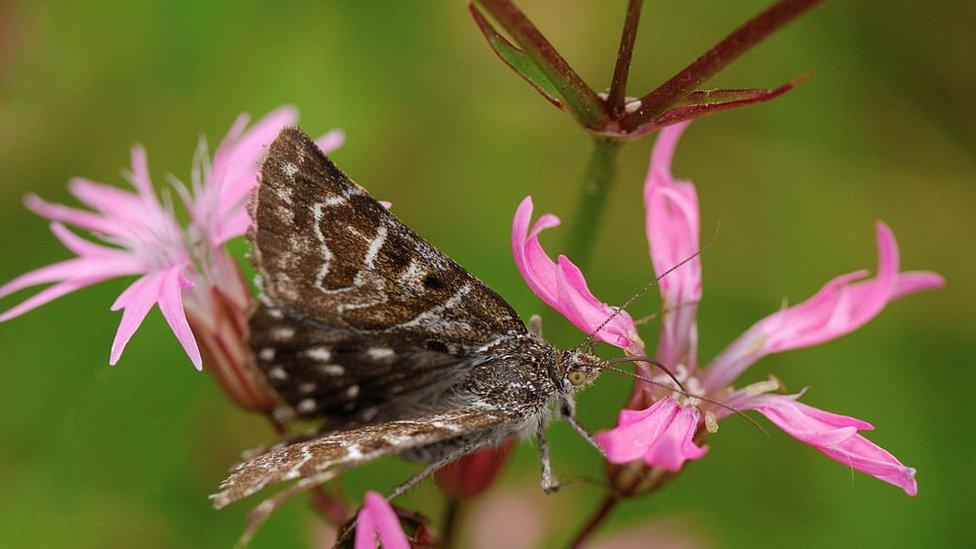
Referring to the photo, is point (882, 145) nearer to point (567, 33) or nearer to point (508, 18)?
point (567, 33)

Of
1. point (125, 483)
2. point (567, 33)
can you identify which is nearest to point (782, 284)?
point (567, 33)

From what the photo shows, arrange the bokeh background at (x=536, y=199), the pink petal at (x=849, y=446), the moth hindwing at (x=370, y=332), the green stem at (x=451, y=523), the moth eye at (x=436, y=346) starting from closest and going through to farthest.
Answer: the pink petal at (x=849, y=446) < the moth hindwing at (x=370, y=332) < the moth eye at (x=436, y=346) < the green stem at (x=451, y=523) < the bokeh background at (x=536, y=199)

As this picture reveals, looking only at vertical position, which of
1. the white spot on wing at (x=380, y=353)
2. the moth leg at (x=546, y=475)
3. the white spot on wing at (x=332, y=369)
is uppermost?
the white spot on wing at (x=332, y=369)

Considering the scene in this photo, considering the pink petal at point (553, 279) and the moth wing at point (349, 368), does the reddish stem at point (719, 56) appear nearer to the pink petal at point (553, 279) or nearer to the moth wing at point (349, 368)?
the pink petal at point (553, 279)

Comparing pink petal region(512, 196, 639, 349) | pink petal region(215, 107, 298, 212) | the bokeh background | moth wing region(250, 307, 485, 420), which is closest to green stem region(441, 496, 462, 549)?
moth wing region(250, 307, 485, 420)

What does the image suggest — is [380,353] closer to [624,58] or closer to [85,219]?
[624,58]

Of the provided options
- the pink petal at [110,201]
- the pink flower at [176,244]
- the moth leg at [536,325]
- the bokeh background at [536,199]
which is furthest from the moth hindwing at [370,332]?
the bokeh background at [536,199]

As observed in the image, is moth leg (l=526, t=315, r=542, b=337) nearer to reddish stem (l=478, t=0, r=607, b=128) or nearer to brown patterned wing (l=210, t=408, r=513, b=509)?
brown patterned wing (l=210, t=408, r=513, b=509)
